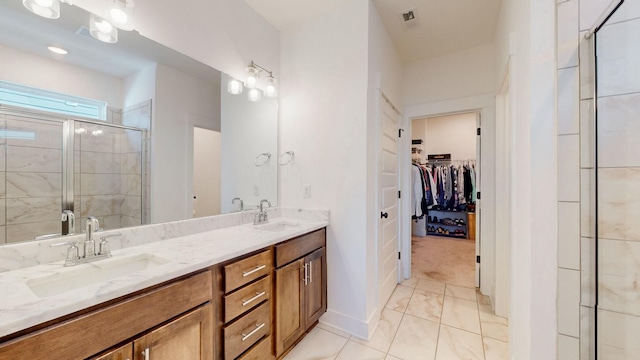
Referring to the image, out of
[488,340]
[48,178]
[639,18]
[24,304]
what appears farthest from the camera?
[488,340]

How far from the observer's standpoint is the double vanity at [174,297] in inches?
29.6

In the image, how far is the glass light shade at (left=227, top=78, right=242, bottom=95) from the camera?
200 cm

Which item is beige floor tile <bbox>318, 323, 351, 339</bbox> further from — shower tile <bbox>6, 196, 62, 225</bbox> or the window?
the window

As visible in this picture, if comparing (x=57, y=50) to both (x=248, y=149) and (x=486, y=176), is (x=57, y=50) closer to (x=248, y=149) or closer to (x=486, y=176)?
(x=248, y=149)

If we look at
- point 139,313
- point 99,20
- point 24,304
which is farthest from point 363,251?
point 99,20

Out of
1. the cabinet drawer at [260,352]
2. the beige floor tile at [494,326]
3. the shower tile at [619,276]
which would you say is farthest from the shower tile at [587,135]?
the cabinet drawer at [260,352]

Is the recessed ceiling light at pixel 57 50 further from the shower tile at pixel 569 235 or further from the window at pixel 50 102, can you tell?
the shower tile at pixel 569 235

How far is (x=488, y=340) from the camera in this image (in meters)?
1.91

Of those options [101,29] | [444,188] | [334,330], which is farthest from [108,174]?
[444,188]

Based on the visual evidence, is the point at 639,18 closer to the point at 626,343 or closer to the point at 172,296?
the point at 626,343

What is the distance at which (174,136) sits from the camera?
1.68m

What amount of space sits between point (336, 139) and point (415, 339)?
1.73 meters

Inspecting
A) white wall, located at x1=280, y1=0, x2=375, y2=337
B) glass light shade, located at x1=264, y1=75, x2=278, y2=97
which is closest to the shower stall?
glass light shade, located at x1=264, y1=75, x2=278, y2=97

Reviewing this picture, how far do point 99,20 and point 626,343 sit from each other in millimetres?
2786
